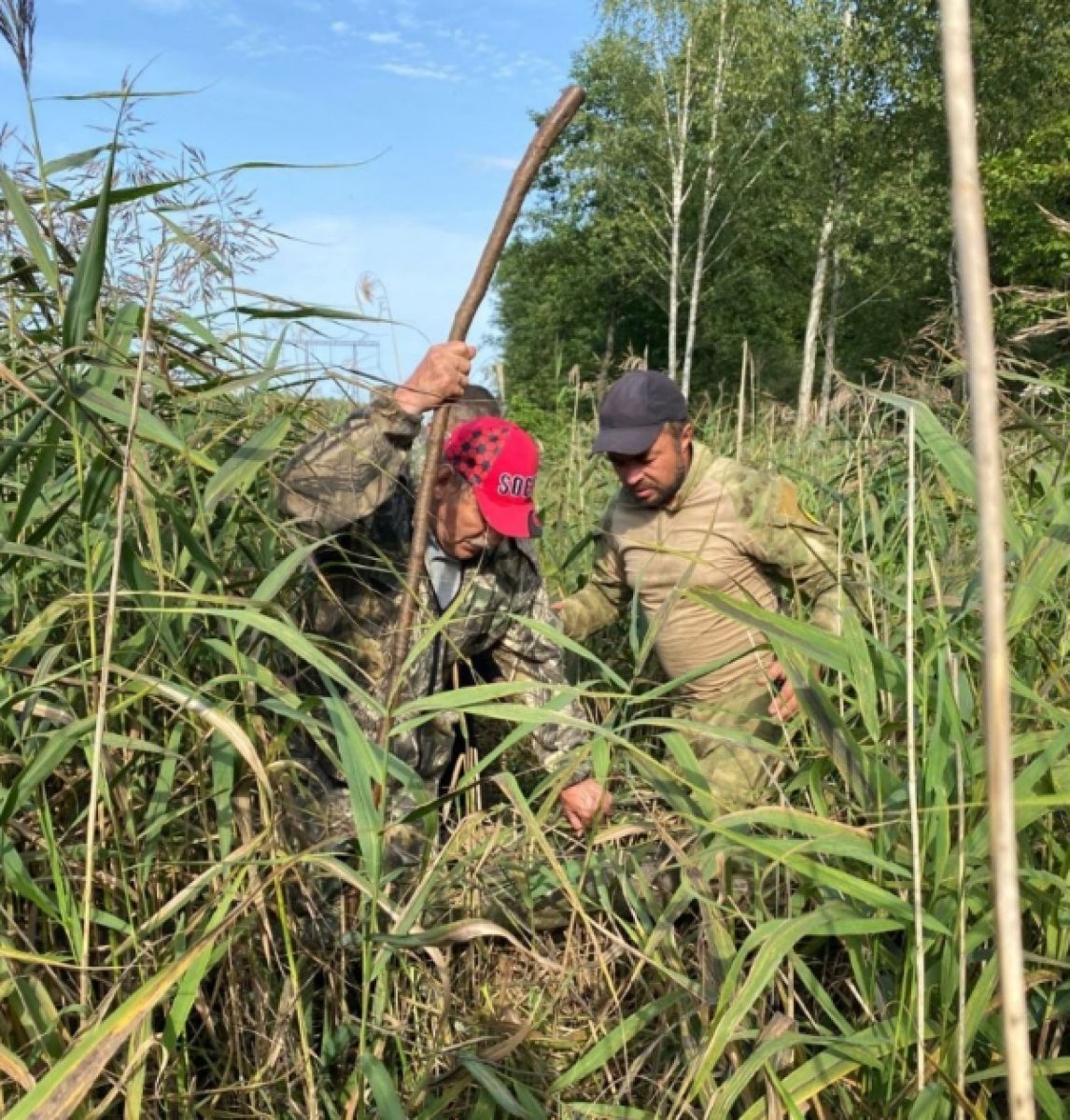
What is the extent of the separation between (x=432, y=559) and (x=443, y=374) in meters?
0.77

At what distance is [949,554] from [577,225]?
33.9 meters

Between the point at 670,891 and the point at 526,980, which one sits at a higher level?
the point at 670,891

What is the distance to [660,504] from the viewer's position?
127 inches

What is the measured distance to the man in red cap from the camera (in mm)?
1945

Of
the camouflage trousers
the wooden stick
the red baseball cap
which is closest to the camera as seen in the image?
the wooden stick

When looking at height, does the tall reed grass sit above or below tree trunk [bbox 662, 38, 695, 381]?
below

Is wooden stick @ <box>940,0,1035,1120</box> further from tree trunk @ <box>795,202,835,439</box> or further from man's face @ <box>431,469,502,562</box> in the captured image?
tree trunk @ <box>795,202,835,439</box>

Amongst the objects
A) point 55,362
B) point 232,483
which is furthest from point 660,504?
point 55,362

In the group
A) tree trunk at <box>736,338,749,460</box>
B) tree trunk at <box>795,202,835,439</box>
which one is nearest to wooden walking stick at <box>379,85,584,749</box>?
tree trunk at <box>736,338,749,460</box>

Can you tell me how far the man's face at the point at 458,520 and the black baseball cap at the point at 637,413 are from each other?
0.63 m

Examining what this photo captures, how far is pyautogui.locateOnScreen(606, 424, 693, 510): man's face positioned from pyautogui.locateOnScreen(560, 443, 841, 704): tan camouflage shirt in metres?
0.04

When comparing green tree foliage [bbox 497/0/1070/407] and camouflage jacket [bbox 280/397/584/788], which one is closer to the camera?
camouflage jacket [bbox 280/397/584/788]

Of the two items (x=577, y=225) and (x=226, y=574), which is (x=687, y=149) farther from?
(x=226, y=574)

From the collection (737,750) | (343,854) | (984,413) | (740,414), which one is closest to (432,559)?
(737,750)
